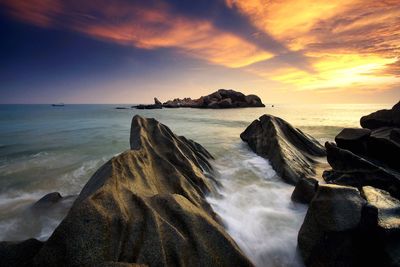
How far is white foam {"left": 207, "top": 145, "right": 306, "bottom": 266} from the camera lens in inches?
239

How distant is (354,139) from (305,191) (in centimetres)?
473

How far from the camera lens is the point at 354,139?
10.9m

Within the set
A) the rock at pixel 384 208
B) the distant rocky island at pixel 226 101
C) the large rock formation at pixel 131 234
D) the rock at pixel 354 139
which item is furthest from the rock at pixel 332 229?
the distant rocky island at pixel 226 101

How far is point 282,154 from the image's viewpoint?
38.9 ft

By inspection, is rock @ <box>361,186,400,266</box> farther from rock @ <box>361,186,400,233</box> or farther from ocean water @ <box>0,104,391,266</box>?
ocean water @ <box>0,104,391,266</box>

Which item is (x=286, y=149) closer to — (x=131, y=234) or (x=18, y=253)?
(x=131, y=234)

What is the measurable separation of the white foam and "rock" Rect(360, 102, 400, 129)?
9.00 metres

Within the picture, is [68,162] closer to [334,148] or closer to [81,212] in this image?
[81,212]

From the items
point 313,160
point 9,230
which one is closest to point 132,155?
point 9,230

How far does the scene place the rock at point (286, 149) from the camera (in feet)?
36.6

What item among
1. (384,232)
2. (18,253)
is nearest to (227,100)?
(384,232)

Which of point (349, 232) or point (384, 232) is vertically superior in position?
point (384, 232)

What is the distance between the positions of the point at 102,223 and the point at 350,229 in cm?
476

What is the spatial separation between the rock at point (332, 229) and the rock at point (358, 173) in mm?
3323
